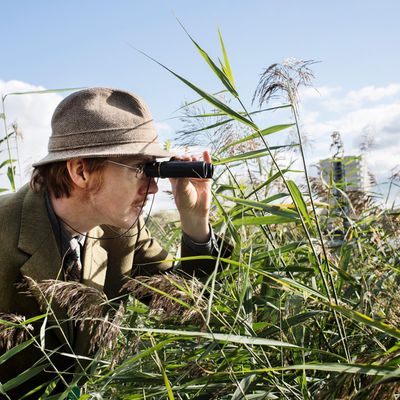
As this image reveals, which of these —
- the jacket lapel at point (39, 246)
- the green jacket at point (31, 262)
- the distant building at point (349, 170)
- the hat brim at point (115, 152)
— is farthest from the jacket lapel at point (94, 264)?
the distant building at point (349, 170)

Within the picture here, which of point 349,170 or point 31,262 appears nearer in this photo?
point 31,262

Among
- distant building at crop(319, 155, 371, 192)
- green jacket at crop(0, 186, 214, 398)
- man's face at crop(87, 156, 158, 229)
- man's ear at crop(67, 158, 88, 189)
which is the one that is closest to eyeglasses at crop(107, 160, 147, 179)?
man's face at crop(87, 156, 158, 229)

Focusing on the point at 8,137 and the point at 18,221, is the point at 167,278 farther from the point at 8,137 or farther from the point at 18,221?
the point at 8,137

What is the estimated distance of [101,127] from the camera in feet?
7.55

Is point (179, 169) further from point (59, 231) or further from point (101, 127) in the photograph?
point (59, 231)

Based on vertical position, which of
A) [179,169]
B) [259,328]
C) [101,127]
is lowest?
[259,328]

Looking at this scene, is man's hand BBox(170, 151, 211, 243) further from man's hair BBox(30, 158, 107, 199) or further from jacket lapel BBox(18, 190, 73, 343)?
jacket lapel BBox(18, 190, 73, 343)

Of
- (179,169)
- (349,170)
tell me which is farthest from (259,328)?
(349,170)

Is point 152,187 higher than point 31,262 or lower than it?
higher

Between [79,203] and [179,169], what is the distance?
0.39 meters

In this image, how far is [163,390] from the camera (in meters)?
1.52

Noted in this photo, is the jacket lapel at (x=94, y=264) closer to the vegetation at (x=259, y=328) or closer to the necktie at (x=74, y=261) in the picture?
the necktie at (x=74, y=261)

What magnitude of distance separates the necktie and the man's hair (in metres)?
0.19

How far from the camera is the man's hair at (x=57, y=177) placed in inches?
90.5
